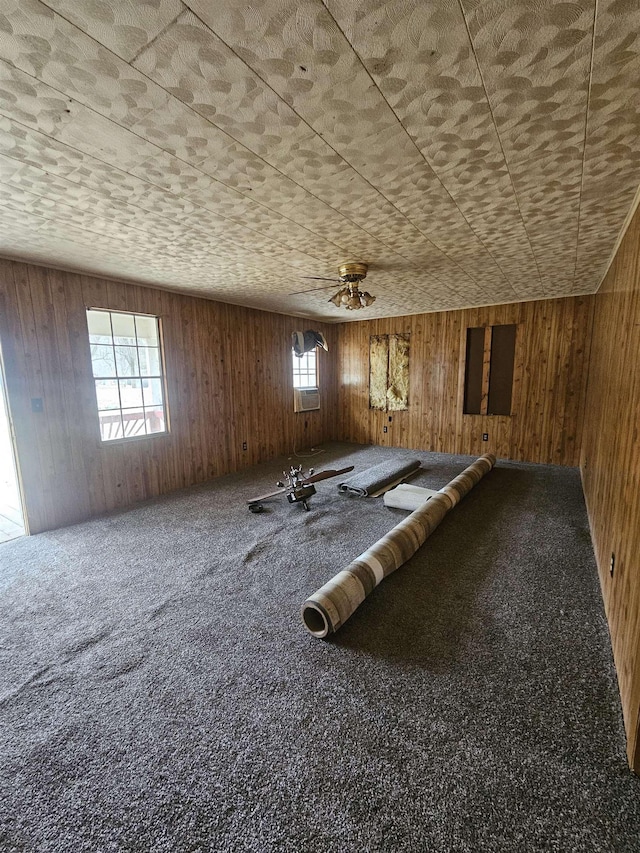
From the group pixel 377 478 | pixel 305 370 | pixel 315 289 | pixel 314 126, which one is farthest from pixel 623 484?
pixel 305 370

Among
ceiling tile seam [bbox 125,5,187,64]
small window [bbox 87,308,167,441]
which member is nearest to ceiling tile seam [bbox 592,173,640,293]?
ceiling tile seam [bbox 125,5,187,64]

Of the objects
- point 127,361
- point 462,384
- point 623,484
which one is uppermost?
point 127,361

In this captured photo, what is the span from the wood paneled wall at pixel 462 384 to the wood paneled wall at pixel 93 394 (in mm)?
1485

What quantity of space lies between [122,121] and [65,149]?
0.42 meters

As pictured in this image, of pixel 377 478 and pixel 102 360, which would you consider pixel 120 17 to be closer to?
pixel 102 360

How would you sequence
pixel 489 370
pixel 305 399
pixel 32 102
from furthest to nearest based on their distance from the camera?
pixel 305 399, pixel 489 370, pixel 32 102

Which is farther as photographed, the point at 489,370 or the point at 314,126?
the point at 489,370

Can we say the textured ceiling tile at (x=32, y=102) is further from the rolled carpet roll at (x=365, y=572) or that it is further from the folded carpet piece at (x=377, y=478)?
the folded carpet piece at (x=377, y=478)

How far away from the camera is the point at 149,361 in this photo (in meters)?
4.24

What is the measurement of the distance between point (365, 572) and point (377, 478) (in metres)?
2.16


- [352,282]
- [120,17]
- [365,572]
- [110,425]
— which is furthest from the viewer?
[110,425]

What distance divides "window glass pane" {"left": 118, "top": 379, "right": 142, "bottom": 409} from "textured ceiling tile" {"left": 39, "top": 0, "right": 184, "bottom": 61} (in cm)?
336

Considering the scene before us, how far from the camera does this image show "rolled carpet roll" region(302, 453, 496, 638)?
72.9 inches

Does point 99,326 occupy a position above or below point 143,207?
below
